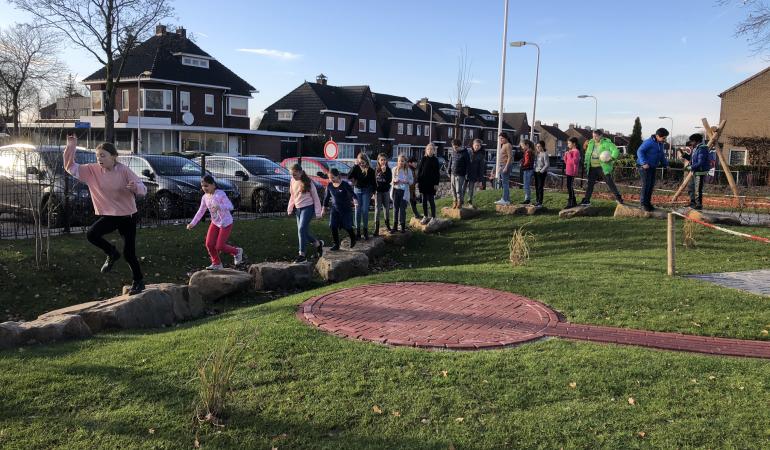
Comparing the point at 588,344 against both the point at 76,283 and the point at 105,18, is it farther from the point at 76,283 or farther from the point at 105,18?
the point at 105,18

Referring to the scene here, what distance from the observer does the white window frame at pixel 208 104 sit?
43.8 m

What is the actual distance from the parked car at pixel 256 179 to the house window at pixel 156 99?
84.3ft

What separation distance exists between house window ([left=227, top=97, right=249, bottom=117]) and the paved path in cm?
4171

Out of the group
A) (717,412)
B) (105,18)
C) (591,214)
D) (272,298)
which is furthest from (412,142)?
(717,412)

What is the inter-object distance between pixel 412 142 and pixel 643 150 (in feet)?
192

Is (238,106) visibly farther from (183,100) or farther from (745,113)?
(745,113)

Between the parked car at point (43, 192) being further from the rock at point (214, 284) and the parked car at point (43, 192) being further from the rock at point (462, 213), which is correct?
the rock at point (462, 213)

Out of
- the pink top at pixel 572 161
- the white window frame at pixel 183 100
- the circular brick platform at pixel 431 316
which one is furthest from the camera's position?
the white window frame at pixel 183 100

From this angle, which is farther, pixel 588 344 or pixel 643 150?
pixel 643 150

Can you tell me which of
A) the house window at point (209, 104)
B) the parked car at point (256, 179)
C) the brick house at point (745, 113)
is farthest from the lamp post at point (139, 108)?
the brick house at point (745, 113)

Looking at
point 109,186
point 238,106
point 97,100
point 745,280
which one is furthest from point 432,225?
point 97,100

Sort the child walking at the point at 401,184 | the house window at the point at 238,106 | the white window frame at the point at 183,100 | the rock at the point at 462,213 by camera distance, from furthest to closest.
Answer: the house window at the point at 238,106
the white window frame at the point at 183,100
the rock at the point at 462,213
the child walking at the point at 401,184

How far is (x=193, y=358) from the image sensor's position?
5.00m

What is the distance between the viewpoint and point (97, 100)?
44062 mm
